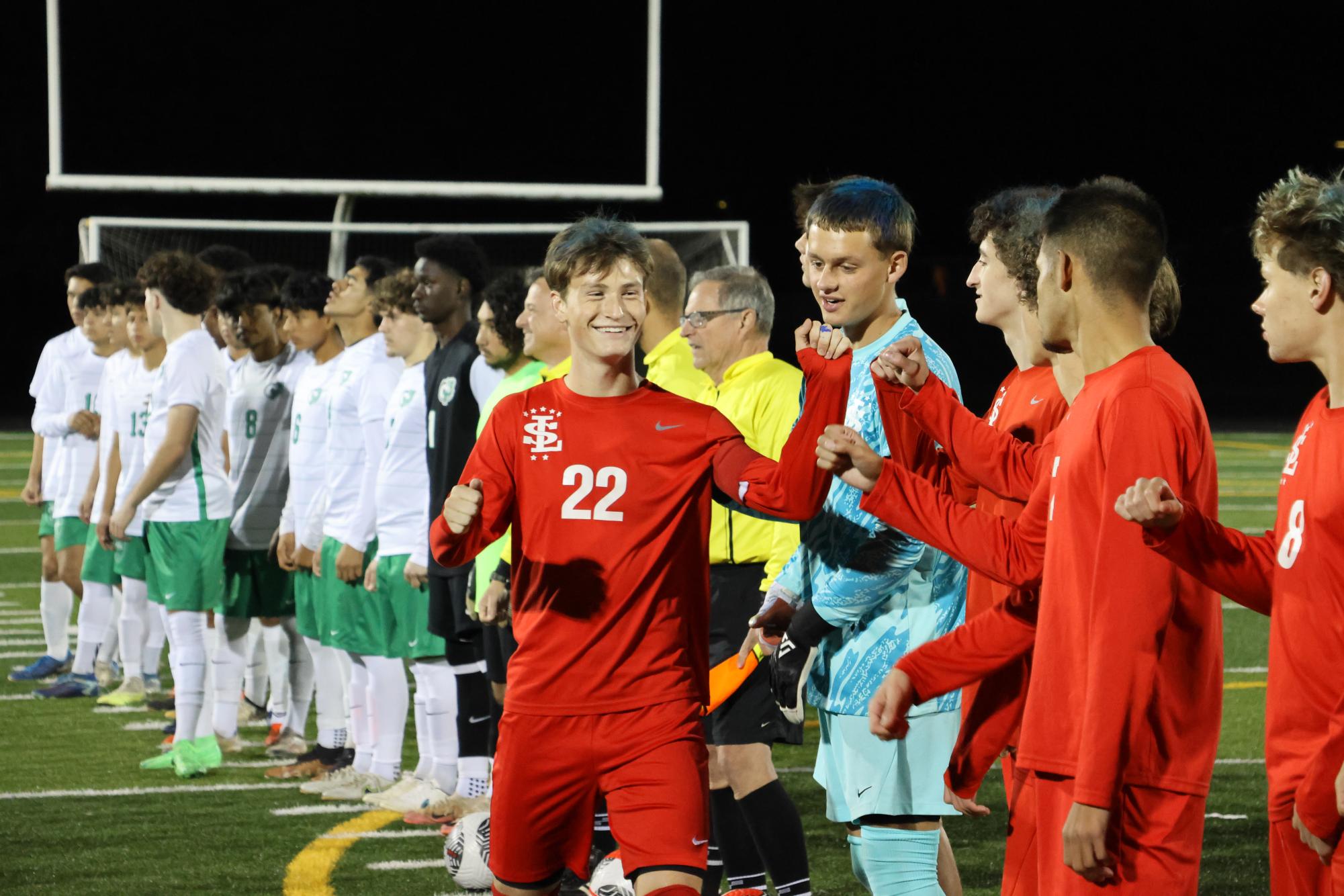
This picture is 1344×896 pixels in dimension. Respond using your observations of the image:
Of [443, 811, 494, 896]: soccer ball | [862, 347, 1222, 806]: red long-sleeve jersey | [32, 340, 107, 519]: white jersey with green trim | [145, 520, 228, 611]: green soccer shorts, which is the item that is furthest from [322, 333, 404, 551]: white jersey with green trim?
[862, 347, 1222, 806]: red long-sleeve jersey

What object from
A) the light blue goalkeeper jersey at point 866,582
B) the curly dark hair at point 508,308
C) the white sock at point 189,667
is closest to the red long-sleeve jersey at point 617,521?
the light blue goalkeeper jersey at point 866,582

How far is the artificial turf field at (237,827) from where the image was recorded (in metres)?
5.72

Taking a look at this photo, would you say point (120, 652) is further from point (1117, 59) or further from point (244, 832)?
point (1117, 59)

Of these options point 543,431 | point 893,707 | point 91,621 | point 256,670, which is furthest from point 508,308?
point 91,621

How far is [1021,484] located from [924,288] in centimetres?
3741

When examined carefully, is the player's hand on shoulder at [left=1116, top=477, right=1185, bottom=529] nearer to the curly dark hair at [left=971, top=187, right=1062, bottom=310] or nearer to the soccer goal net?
the curly dark hair at [left=971, top=187, right=1062, bottom=310]

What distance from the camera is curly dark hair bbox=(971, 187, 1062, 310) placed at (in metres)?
3.88

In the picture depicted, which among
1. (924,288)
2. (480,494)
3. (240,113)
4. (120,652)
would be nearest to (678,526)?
(480,494)

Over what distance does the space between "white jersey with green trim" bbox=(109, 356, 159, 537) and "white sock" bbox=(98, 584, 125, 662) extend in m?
1.31

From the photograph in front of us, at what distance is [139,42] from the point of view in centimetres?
1331

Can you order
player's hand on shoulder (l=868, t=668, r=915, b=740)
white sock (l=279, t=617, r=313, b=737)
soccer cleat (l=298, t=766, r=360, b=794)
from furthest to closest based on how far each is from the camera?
white sock (l=279, t=617, r=313, b=737) → soccer cleat (l=298, t=766, r=360, b=794) → player's hand on shoulder (l=868, t=668, r=915, b=740)

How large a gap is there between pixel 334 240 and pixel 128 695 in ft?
17.2

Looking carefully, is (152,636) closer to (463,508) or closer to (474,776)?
(474,776)

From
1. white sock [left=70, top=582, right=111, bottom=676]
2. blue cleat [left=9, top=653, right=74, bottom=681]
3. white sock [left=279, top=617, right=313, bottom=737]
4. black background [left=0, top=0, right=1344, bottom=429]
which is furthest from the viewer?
black background [left=0, top=0, right=1344, bottom=429]
